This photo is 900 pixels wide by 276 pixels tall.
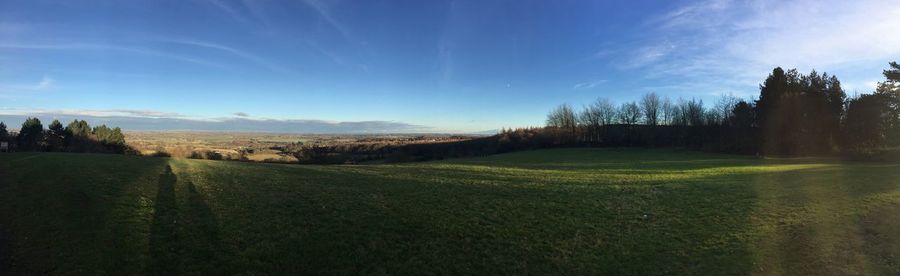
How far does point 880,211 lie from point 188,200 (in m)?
25.6

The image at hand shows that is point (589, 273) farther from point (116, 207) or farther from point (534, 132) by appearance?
point (534, 132)

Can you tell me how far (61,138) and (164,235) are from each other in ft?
283

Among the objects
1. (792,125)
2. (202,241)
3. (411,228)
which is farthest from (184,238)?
(792,125)

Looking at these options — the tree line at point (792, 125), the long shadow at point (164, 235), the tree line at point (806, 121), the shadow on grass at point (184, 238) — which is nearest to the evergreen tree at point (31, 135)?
the tree line at point (792, 125)

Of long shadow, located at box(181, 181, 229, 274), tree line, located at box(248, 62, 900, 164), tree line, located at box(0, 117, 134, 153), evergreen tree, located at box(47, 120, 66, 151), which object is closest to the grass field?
long shadow, located at box(181, 181, 229, 274)

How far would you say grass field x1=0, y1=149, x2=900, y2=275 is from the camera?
10.3 m

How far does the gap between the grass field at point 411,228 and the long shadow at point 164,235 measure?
49 mm

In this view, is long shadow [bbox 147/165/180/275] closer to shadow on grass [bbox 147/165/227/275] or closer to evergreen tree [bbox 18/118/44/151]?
shadow on grass [bbox 147/165/227/275]

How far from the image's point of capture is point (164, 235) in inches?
438

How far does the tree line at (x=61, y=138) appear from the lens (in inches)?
2547

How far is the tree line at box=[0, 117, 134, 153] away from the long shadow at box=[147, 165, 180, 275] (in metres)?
68.0

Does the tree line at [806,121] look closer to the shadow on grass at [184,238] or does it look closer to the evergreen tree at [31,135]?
the shadow on grass at [184,238]

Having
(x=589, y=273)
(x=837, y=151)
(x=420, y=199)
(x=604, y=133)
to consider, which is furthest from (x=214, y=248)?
(x=604, y=133)

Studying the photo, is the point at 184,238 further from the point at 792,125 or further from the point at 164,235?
the point at 792,125
